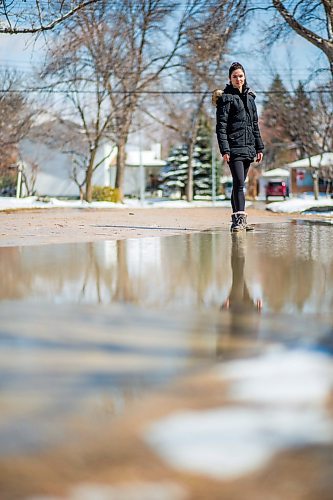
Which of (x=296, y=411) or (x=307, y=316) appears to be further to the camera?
(x=307, y=316)

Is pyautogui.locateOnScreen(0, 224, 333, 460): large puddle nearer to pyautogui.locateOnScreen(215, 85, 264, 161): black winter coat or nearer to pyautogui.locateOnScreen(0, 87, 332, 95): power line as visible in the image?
pyautogui.locateOnScreen(215, 85, 264, 161): black winter coat

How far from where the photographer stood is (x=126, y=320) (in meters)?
2.96

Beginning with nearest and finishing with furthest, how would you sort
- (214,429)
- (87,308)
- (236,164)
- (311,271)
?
(214,429) < (87,308) < (311,271) < (236,164)

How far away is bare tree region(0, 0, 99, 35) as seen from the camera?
1144cm

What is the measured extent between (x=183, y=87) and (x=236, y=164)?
104ft

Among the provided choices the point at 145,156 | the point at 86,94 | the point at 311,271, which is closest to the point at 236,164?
the point at 311,271

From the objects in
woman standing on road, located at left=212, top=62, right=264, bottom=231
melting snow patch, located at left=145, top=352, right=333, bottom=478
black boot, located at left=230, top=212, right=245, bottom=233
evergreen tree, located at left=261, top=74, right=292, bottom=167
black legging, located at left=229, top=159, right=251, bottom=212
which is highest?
evergreen tree, located at left=261, top=74, right=292, bottom=167

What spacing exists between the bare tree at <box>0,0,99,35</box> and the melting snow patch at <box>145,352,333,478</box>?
10.6 metres

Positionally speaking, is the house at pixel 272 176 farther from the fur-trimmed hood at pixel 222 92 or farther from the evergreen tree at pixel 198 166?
the fur-trimmed hood at pixel 222 92

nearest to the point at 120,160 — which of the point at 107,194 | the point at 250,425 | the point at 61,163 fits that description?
the point at 107,194

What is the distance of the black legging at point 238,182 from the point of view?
8.21 meters

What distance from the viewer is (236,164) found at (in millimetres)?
→ 8250

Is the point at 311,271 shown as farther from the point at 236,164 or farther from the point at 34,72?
the point at 34,72

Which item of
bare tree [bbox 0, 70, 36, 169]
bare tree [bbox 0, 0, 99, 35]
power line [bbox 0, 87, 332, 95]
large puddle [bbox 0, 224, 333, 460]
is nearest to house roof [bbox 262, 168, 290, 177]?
power line [bbox 0, 87, 332, 95]
